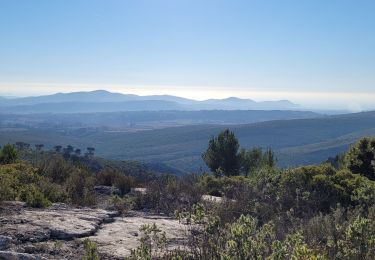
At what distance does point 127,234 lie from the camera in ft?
19.9

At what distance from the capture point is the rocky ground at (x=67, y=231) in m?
5.00

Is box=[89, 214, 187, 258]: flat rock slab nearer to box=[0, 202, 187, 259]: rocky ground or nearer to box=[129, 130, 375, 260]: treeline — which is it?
box=[0, 202, 187, 259]: rocky ground

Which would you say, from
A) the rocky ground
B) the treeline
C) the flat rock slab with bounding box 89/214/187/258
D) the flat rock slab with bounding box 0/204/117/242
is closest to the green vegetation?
the treeline

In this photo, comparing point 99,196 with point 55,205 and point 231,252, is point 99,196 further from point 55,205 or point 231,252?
point 231,252

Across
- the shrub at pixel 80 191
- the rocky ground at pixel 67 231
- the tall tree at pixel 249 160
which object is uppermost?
the rocky ground at pixel 67 231

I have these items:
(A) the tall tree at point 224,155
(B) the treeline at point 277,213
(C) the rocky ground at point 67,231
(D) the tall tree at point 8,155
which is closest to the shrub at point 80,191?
(C) the rocky ground at point 67,231

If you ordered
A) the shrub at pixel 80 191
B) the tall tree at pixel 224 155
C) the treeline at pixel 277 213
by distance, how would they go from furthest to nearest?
1. the tall tree at pixel 224 155
2. the shrub at pixel 80 191
3. the treeline at pixel 277 213

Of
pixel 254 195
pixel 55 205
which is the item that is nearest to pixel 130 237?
pixel 55 205

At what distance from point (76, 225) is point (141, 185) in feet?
20.0

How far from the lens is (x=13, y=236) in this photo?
17.4 feet

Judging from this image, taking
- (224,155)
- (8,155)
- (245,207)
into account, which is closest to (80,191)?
(245,207)

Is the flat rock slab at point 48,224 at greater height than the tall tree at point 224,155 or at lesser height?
greater

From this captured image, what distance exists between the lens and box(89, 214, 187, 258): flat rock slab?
5.32 m

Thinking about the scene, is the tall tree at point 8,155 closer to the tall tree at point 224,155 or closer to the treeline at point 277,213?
the treeline at point 277,213
